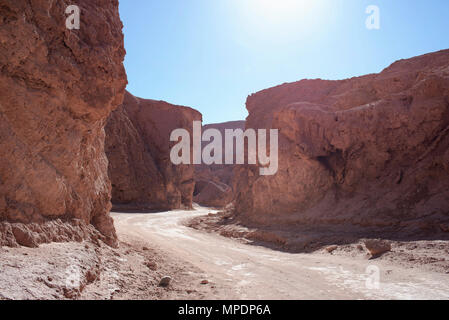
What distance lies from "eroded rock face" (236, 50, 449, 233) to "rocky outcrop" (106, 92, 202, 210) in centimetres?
1371

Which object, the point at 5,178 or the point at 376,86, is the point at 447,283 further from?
the point at 376,86

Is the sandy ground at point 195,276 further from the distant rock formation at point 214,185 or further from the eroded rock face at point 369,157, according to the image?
the distant rock formation at point 214,185

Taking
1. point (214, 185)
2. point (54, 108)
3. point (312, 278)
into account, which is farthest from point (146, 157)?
point (312, 278)

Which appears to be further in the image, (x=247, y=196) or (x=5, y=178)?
(x=247, y=196)

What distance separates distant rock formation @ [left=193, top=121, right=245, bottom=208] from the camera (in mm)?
44938

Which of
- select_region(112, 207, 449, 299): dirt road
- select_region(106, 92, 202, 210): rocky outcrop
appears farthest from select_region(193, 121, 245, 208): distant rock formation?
select_region(112, 207, 449, 299): dirt road

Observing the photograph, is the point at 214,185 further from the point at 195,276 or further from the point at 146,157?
the point at 195,276

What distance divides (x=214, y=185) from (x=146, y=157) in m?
18.7

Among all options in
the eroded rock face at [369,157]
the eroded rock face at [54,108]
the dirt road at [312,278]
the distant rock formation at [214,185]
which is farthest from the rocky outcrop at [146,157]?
the eroded rock face at [54,108]

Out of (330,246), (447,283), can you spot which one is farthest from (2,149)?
(330,246)

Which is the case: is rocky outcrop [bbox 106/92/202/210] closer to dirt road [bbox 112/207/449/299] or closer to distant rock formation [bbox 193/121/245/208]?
distant rock formation [bbox 193/121/245/208]

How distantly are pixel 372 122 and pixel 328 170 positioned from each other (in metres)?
3.01
